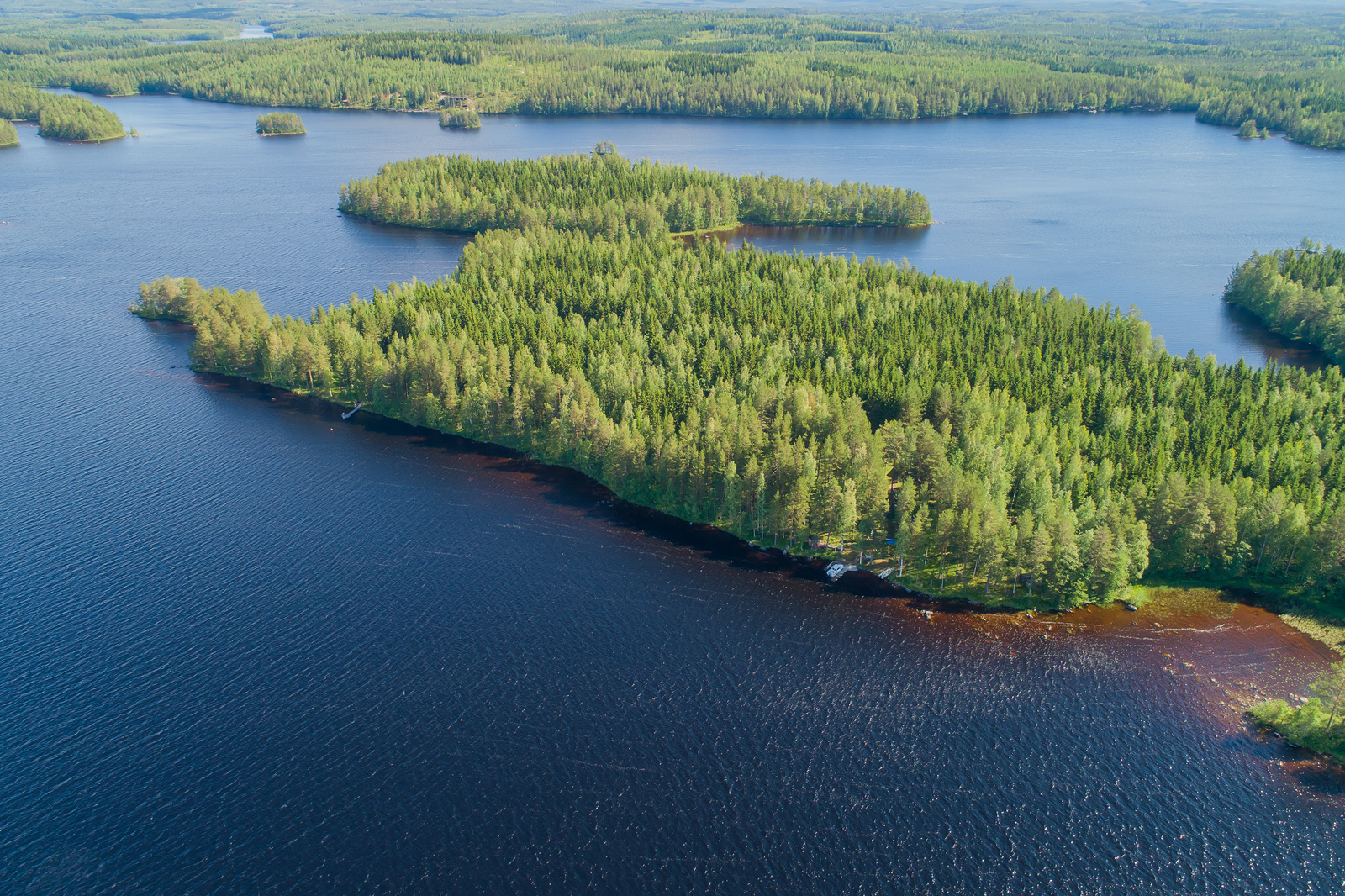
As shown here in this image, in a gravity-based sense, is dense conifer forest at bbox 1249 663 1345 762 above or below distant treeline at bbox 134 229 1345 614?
below

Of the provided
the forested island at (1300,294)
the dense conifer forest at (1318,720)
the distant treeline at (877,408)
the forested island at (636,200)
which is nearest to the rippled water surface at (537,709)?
the dense conifer forest at (1318,720)

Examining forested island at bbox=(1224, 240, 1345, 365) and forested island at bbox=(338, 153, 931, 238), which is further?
forested island at bbox=(338, 153, 931, 238)

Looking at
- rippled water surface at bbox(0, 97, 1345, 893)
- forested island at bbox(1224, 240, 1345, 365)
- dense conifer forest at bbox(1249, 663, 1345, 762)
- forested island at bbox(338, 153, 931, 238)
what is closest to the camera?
rippled water surface at bbox(0, 97, 1345, 893)

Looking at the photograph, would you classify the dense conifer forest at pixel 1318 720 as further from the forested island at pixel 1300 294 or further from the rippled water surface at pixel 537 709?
the forested island at pixel 1300 294

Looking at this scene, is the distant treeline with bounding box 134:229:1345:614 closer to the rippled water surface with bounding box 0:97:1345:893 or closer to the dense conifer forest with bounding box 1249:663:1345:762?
the rippled water surface with bounding box 0:97:1345:893

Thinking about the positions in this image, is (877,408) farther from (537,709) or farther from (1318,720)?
(537,709)

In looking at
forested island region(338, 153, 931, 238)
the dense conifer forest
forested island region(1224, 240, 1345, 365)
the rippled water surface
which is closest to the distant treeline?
the rippled water surface

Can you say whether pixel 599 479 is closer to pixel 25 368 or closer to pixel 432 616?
pixel 432 616
